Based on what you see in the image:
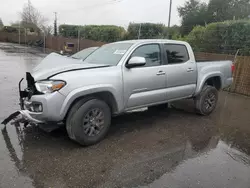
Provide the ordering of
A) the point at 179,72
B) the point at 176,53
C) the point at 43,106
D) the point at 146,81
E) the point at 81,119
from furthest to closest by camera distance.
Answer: the point at 176,53, the point at 179,72, the point at 146,81, the point at 81,119, the point at 43,106

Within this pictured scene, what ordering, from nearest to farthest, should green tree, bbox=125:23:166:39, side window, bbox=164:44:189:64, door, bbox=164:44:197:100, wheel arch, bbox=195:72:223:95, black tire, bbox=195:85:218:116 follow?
1. door, bbox=164:44:197:100
2. side window, bbox=164:44:189:64
3. wheel arch, bbox=195:72:223:95
4. black tire, bbox=195:85:218:116
5. green tree, bbox=125:23:166:39

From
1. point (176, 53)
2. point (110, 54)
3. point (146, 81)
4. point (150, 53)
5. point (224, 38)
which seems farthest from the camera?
point (224, 38)

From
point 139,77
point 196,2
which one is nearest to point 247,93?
point 139,77

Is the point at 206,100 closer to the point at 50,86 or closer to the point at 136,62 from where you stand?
the point at 136,62

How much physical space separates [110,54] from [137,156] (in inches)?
81.9

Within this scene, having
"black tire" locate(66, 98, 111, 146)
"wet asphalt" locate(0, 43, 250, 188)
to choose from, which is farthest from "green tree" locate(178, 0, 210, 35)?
"black tire" locate(66, 98, 111, 146)

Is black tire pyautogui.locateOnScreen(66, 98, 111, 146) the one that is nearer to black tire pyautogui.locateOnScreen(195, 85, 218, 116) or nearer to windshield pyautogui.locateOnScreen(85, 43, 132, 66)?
windshield pyautogui.locateOnScreen(85, 43, 132, 66)

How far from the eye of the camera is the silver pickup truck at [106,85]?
364cm

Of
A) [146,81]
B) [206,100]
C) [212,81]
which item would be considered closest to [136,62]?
[146,81]

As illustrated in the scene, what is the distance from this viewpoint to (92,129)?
3.98 metres

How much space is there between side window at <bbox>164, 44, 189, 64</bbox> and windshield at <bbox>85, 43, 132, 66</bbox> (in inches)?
38.0

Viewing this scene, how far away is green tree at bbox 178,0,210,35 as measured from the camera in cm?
2611

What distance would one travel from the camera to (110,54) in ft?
15.6

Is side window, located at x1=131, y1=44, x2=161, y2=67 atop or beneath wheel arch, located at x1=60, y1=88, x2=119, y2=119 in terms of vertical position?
atop
